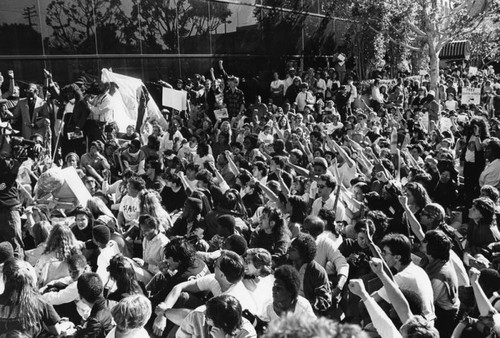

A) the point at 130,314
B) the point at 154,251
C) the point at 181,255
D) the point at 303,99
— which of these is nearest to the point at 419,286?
the point at 181,255

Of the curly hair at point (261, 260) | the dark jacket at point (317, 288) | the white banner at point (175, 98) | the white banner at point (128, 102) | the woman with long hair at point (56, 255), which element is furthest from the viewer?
the white banner at point (175, 98)

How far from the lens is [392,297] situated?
4.04m


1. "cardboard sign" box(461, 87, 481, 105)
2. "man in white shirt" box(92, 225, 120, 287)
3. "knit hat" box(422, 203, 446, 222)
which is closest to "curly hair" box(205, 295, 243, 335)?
"man in white shirt" box(92, 225, 120, 287)

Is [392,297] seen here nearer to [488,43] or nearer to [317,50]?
[317,50]

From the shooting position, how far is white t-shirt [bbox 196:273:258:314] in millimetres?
4281

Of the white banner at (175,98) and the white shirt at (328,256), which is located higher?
the white banner at (175,98)

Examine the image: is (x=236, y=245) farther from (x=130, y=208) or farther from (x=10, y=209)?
(x=10, y=209)

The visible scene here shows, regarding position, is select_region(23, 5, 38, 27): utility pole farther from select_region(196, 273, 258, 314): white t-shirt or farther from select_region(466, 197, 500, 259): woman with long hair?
select_region(466, 197, 500, 259): woman with long hair

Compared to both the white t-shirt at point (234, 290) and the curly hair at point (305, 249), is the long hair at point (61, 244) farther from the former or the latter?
the curly hair at point (305, 249)

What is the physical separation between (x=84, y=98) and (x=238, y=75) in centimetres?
775

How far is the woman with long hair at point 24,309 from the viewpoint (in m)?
4.10

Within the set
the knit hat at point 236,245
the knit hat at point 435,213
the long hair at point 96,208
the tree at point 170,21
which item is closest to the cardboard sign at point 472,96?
the tree at point 170,21

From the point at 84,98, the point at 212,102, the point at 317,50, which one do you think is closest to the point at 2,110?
the point at 84,98

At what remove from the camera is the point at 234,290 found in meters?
4.32
